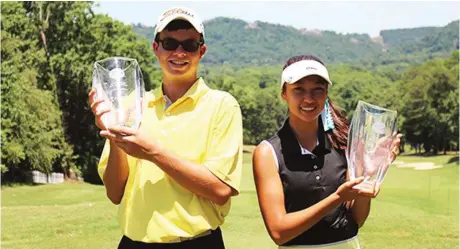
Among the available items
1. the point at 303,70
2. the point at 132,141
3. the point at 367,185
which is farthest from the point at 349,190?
the point at 132,141

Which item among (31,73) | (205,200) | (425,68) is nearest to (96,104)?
(205,200)

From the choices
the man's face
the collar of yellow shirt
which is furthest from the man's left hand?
the man's face

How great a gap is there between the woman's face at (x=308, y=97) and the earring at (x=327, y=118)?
15 centimetres

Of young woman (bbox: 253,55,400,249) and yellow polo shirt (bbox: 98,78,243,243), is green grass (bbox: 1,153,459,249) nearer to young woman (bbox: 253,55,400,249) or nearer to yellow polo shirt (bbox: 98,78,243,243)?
young woman (bbox: 253,55,400,249)

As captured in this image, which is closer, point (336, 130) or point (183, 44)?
point (183, 44)

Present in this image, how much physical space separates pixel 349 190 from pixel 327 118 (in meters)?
0.61

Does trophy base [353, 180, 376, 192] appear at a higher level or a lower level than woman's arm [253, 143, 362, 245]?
higher

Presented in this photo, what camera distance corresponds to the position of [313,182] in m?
3.12

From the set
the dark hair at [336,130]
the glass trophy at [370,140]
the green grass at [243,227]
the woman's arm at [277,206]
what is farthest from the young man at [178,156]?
the green grass at [243,227]

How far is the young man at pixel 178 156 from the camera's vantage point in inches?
111

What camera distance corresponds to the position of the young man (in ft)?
9.27


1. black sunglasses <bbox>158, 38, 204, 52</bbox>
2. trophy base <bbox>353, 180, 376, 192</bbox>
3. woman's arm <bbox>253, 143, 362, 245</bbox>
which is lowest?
woman's arm <bbox>253, 143, 362, 245</bbox>

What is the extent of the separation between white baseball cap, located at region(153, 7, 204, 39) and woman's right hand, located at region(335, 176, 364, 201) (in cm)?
110

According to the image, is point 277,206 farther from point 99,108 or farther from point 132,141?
point 99,108
